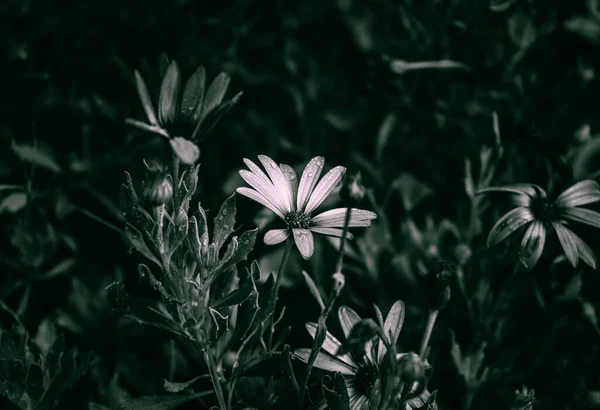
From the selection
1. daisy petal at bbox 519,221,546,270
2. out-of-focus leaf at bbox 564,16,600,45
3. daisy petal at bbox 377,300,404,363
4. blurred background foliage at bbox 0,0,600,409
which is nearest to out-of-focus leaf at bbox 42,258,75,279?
blurred background foliage at bbox 0,0,600,409

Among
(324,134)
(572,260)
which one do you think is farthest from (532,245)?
(324,134)

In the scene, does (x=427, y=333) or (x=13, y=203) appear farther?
(x=13, y=203)

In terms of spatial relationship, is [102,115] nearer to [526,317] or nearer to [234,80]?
[234,80]

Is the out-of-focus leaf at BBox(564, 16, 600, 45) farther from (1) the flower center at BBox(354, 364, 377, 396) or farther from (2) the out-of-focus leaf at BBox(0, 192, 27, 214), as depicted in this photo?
(2) the out-of-focus leaf at BBox(0, 192, 27, 214)

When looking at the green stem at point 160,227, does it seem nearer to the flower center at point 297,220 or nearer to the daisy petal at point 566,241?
the flower center at point 297,220

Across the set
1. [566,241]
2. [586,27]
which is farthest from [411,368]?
[586,27]

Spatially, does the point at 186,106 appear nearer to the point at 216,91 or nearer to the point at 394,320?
the point at 216,91
